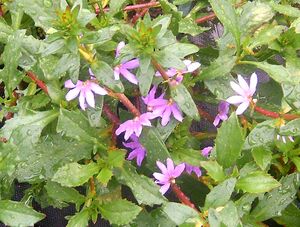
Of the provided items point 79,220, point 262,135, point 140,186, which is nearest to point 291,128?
point 262,135

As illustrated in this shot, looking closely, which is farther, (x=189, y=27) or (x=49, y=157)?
(x=189, y=27)

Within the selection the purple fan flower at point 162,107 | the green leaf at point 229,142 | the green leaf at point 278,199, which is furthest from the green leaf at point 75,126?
the green leaf at point 278,199

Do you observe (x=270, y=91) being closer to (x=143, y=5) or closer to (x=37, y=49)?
(x=143, y=5)

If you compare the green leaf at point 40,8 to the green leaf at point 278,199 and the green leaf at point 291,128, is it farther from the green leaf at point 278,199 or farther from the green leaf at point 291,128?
the green leaf at point 278,199

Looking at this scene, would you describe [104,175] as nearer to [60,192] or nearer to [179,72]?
[60,192]

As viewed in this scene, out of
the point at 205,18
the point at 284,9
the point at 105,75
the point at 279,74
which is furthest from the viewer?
the point at 205,18

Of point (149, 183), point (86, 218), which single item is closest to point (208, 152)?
point (149, 183)

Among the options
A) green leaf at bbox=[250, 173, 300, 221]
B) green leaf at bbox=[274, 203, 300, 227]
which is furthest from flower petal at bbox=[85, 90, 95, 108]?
green leaf at bbox=[274, 203, 300, 227]
